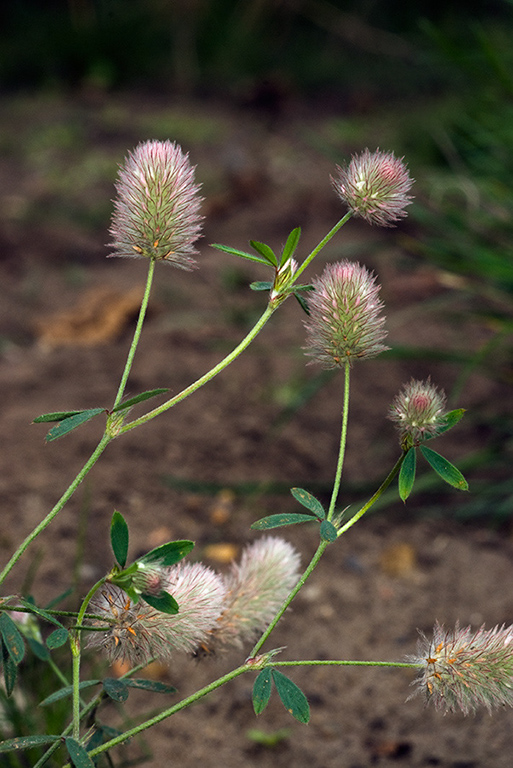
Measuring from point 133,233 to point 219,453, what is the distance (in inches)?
54.9

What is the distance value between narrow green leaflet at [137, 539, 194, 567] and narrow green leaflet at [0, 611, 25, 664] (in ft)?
0.53

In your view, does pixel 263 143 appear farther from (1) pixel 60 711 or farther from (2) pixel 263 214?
(1) pixel 60 711

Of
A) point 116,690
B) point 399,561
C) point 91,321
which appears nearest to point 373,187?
point 116,690

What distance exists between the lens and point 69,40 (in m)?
Result: 5.48

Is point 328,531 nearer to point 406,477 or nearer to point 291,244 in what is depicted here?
point 406,477

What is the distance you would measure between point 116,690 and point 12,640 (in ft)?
0.36

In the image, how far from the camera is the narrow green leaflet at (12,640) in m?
0.79

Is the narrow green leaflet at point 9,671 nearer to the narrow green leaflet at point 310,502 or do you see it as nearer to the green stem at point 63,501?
the green stem at point 63,501

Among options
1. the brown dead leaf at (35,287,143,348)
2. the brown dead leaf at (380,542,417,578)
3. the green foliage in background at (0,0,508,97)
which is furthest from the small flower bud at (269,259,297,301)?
the green foliage in background at (0,0,508,97)

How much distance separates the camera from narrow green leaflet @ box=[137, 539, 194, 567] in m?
0.73

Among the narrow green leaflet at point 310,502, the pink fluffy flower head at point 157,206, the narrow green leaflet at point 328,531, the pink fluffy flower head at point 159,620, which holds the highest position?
the pink fluffy flower head at point 157,206

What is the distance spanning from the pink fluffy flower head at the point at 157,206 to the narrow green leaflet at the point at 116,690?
0.41 m

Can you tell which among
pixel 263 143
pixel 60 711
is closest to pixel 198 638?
pixel 60 711

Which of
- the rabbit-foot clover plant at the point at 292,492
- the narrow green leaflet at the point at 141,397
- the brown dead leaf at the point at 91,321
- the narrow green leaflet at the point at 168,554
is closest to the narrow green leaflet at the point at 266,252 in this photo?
the rabbit-foot clover plant at the point at 292,492
